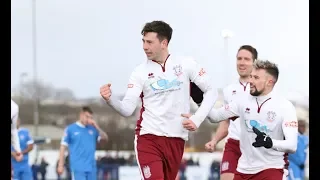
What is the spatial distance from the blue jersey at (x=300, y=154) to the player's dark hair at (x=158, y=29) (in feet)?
28.0

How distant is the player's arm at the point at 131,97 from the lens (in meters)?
8.72

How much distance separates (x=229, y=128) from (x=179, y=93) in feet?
7.71

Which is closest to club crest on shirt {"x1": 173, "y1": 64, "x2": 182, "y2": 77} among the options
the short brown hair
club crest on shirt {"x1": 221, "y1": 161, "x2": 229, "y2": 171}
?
the short brown hair

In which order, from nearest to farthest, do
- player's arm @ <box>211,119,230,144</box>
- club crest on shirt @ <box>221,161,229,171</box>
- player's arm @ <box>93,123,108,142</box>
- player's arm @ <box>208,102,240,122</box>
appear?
player's arm @ <box>208,102,240,122</box>
club crest on shirt @ <box>221,161,229,171</box>
player's arm @ <box>211,119,230,144</box>
player's arm @ <box>93,123,108,142</box>

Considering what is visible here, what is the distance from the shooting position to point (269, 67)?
9.32 metres

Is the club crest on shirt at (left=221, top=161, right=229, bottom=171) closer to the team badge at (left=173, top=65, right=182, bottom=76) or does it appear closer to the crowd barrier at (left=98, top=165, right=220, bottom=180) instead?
the team badge at (left=173, top=65, right=182, bottom=76)

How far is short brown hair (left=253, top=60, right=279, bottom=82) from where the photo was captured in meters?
9.30

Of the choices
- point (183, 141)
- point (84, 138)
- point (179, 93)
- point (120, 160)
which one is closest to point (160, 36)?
point (179, 93)

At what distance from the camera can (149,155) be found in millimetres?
8758

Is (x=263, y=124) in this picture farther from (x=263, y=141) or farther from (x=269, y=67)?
(x=269, y=67)

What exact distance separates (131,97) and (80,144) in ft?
22.0

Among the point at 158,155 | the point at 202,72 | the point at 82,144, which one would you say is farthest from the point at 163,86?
the point at 82,144

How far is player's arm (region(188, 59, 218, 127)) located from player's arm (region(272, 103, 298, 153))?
0.87 meters

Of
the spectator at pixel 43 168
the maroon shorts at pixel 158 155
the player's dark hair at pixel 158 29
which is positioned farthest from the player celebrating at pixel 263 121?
the spectator at pixel 43 168
